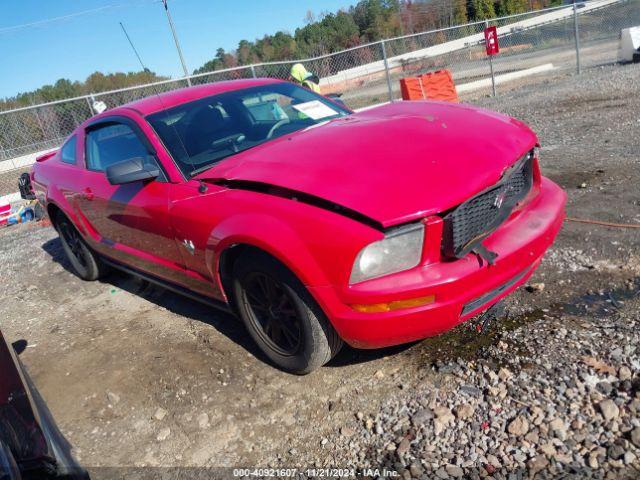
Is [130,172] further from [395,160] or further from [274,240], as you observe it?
[395,160]

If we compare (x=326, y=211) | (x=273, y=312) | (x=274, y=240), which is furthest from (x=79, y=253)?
(x=326, y=211)

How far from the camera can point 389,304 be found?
234 cm

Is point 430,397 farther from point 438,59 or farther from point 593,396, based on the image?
point 438,59

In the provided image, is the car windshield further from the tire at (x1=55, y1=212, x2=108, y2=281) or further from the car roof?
the tire at (x1=55, y1=212, x2=108, y2=281)

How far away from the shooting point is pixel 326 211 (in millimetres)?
2396

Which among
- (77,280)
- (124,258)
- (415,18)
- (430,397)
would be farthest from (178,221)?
(415,18)

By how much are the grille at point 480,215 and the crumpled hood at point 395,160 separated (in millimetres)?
65

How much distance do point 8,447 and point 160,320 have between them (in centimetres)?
261

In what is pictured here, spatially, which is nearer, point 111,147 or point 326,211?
point 326,211

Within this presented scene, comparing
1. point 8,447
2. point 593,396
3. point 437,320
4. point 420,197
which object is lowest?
point 593,396

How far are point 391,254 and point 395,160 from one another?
1.68 feet

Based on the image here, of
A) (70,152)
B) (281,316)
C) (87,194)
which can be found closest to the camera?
(281,316)

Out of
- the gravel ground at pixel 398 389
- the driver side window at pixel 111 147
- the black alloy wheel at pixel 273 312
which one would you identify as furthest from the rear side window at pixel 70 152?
the black alloy wheel at pixel 273 312

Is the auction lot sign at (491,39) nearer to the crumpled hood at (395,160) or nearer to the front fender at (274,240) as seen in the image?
the crumpled hood at (395,160)
